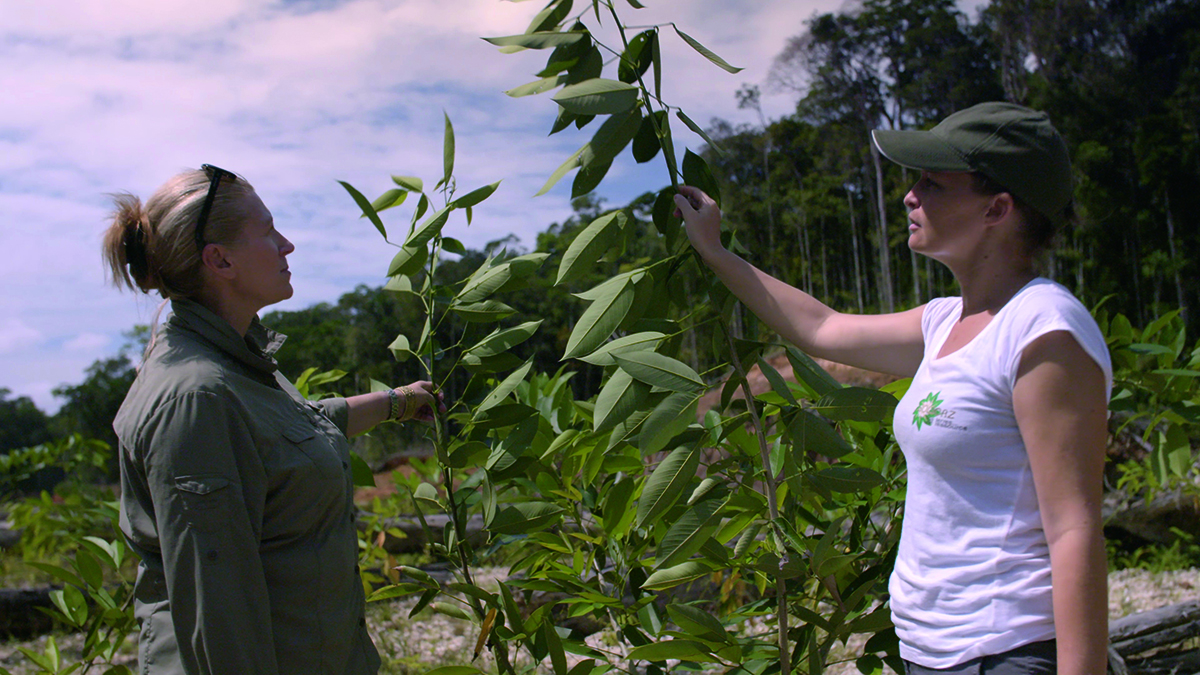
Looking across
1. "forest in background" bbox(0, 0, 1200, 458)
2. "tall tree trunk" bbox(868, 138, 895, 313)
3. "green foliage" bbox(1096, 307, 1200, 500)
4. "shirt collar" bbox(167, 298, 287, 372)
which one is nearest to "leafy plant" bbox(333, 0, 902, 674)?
"shirt collar" bbox(167, 298, 287, 372)

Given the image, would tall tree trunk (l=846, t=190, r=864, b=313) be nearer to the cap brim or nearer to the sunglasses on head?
the cap brim

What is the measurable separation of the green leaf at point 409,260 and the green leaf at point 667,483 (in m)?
0.70

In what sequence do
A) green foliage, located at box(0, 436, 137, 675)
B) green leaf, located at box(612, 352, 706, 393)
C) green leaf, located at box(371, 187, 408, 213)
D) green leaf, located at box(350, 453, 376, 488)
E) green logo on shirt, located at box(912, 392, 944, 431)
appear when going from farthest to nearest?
green foliage, located at box(0, 436, 137, 675) → green leaf, located at box(350, 453, 376, 488) → green leaf, located at box(371, 187, 408, 213) → green leaf, located at box(612, 352, 706, 393) → green logo on shirt, located at box(912, 392, 944, 431)

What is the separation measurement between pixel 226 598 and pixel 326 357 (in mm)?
13829

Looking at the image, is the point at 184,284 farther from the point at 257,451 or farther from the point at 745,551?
the point at 745,551

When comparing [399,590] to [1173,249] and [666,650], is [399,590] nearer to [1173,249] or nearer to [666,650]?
[666,650]

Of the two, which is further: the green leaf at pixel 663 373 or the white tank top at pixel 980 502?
the green leaf at pixel 663 373

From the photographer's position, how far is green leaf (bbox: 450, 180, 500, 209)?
1672 millimetres

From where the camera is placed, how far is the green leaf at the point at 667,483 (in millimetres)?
1277

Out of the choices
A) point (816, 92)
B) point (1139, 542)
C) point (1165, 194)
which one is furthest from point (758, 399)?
point (816, 92)

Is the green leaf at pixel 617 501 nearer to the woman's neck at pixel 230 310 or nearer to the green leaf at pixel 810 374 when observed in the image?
the green leaf at pixel 810 374

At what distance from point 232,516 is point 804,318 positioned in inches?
40.1

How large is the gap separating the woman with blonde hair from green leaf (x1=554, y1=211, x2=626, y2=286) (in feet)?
1.73

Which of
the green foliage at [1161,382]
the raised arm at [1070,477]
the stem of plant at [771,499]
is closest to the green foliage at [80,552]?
the stem of plant at [771,499]
